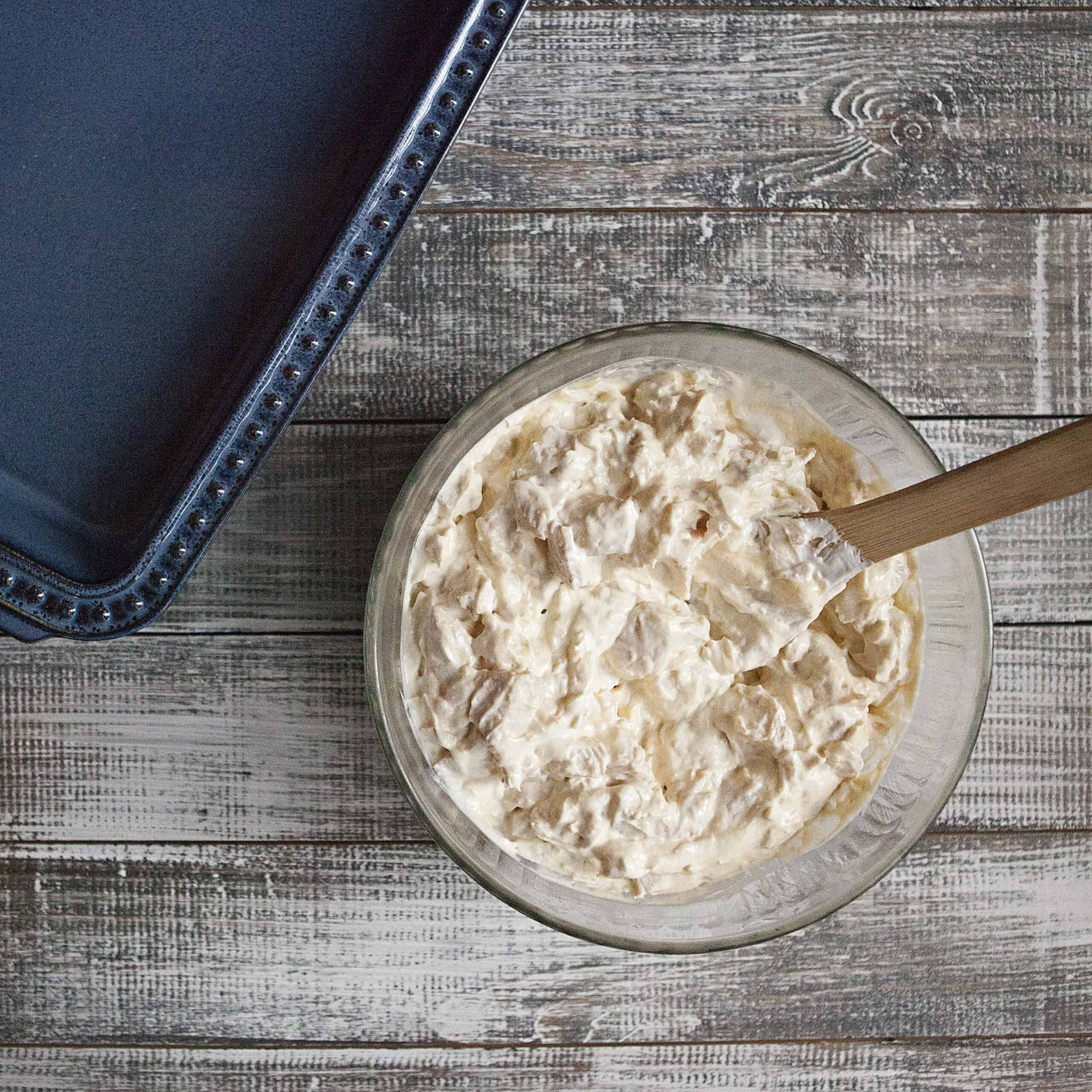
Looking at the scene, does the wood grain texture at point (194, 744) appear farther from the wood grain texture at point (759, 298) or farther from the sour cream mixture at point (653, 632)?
the wood grain texture at point (759, 298)

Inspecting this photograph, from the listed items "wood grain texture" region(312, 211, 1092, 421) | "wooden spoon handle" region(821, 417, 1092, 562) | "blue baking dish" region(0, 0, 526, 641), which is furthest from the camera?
"wood grain texture" region(312, 211, 1092, 421)

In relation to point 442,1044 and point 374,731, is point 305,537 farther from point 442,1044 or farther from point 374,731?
point 442,1044

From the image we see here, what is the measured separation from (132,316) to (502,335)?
0.35 meters

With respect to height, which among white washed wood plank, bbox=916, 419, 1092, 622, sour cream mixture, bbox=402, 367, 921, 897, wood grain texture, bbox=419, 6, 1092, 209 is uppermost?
wood grain texture, bbox=419, 6, 1092, 209

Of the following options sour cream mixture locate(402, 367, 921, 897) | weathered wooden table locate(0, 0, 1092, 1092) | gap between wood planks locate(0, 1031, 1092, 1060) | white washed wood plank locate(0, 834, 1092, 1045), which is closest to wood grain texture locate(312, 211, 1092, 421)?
weathered wooden table locate(0, 0, 1092, 1092)

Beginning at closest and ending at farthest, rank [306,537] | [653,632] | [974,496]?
[974,496]
[653,632]
[306,537]

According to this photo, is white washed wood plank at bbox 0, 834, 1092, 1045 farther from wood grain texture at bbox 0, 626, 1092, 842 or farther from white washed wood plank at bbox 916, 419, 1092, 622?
white washed wood plank at bbox 916, 419, 1092, 622

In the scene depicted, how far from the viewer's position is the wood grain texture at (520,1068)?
3.39 ft

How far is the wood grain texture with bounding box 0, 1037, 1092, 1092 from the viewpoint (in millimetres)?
1032

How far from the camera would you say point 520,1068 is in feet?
3.41

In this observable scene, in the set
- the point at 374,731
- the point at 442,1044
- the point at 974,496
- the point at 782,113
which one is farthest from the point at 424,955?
the point at 782,113

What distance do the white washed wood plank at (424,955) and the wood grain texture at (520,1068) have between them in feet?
0.06

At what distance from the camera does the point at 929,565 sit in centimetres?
90

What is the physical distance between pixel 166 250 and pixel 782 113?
0.64m
